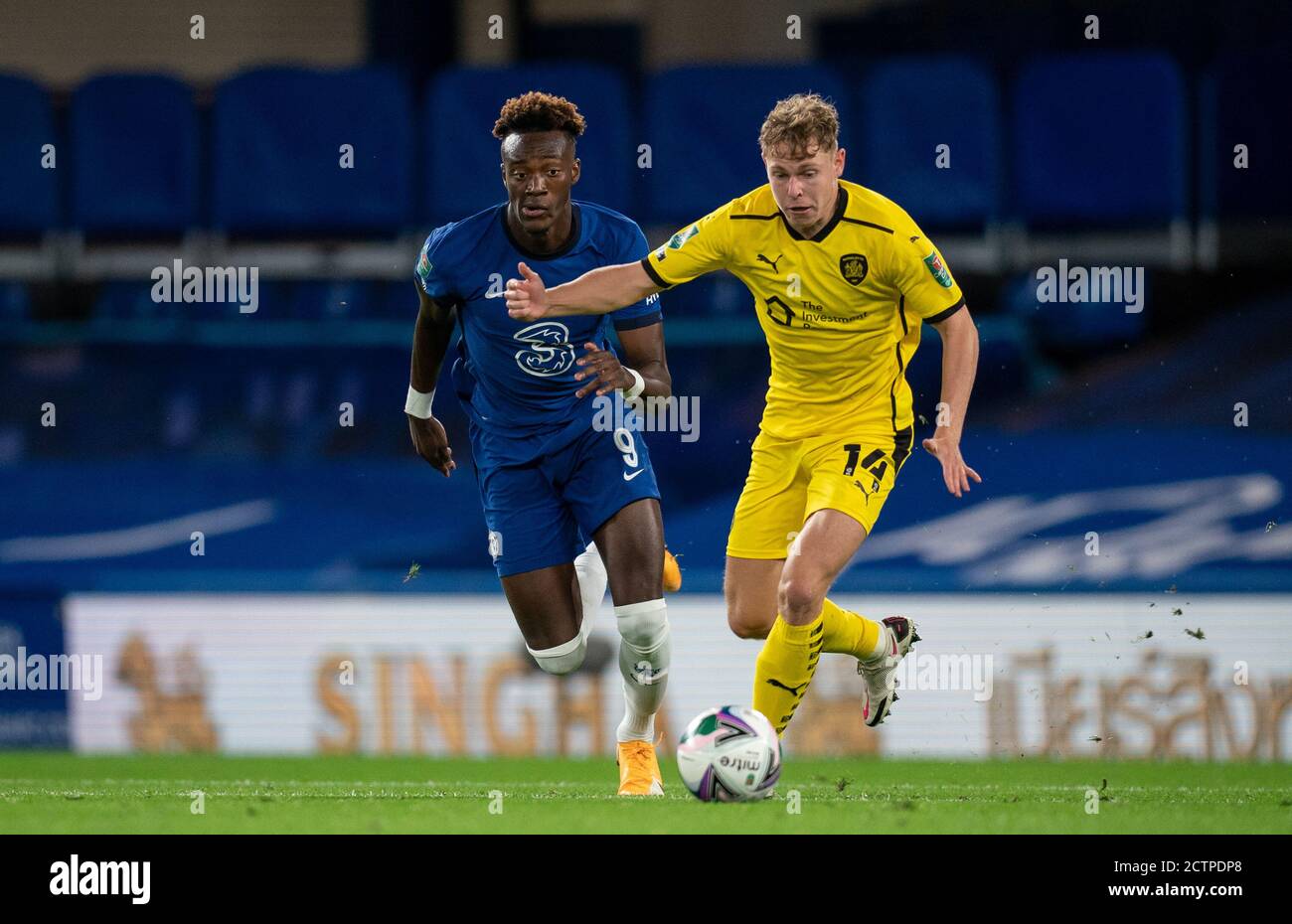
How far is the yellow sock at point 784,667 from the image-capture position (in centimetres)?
597

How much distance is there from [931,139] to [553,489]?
21.3 feet

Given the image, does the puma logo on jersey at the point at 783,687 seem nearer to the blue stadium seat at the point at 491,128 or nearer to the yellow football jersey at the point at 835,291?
the yellow football jersey at the point at 835,291

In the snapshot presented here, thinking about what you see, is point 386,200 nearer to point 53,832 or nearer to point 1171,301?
point 1171,301

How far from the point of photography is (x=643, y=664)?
644 centimetres

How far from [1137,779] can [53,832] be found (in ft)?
15.7

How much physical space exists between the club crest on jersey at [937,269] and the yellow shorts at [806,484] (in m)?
0.57

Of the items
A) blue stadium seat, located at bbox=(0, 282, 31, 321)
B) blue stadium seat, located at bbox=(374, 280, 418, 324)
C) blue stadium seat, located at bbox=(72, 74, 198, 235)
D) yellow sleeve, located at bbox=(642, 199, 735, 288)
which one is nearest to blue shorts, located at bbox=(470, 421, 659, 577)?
yellow sleeve, located at bbox=(642, 199, 735, 288)

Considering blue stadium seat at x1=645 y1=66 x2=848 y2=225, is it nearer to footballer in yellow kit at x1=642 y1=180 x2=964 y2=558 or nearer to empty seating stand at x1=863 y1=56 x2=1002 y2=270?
empty seating stand at x1=863 y1=56 x2=1002 y2=270

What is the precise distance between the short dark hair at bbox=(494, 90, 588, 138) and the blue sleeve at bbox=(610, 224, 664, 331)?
1.51 ft

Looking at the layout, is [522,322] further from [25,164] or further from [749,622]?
[25,164]

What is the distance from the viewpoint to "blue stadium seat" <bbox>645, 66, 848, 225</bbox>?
1216 cm

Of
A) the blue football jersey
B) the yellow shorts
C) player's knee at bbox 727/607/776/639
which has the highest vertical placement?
the blue football jersey
